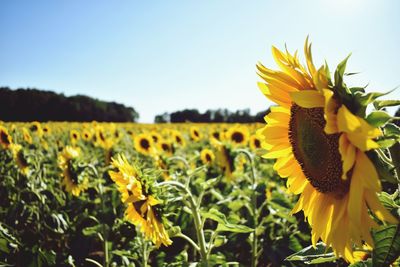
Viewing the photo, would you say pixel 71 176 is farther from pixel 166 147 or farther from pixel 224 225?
pixel 166 147

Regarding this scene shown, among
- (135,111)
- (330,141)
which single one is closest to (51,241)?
(330,141)

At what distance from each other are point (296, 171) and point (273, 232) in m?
3.17

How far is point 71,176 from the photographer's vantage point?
183 inches

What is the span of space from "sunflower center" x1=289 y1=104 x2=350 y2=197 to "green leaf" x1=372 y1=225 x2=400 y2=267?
8.1 inches

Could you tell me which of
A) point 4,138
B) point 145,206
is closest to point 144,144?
point 4,138

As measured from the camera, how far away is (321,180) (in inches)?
60.7

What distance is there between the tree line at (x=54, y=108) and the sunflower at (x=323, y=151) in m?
43.9

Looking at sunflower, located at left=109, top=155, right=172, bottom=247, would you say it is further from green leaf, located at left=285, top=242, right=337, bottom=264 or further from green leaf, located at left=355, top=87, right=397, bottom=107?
green leaf, located at left=355, top=87, right=397, bottom=107

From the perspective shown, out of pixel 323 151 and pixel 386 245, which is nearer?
pixel 386 245

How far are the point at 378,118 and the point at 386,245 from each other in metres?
0.46

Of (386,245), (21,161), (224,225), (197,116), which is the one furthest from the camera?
(197,116)

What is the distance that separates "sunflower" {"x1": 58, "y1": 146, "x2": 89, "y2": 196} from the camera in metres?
4.60

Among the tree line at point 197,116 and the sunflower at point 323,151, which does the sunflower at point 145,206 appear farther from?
the tree line at point 197,116

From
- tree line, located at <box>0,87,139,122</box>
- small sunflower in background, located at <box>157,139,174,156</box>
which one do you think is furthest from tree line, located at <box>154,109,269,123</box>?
small sunflower in background, located at <box>157,139,174,156</box>
